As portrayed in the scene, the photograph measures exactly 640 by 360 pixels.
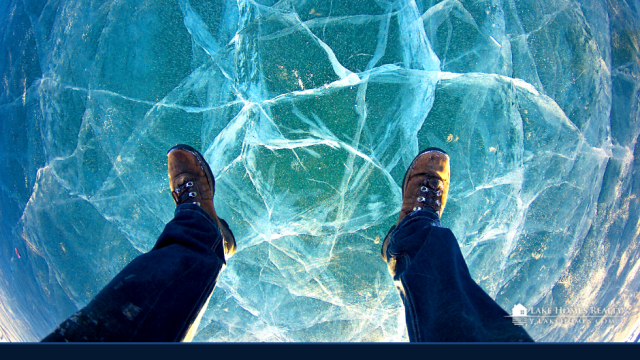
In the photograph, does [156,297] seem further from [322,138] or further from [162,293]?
[322,138]

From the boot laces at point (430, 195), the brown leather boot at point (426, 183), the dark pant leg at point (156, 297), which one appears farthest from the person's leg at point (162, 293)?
the boot laces at point (430, 195)

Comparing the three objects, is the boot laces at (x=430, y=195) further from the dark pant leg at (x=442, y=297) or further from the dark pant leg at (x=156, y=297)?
the dark pant leg at (x=156, y=297)

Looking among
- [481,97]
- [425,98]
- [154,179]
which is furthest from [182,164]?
[481,97]

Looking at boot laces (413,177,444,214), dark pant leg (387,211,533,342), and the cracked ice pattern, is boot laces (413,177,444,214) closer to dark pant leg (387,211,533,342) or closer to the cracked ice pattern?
the cracked ice pattern

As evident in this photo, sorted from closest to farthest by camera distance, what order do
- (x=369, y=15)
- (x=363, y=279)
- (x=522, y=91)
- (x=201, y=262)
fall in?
(x=201, y=262) < (x=369, y=15) < (x=522, y=91) < (x=363, y=279)

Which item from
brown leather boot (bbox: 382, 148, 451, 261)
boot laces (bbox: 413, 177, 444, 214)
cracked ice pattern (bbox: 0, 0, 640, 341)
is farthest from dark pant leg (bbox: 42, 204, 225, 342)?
boot laces (bbox: 413, 177, 444, 214)

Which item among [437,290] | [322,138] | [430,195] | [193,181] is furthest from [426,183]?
[193,181]
